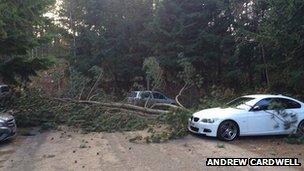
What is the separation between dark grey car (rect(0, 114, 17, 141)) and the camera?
44.3 feet

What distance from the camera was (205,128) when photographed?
1390 centimetres

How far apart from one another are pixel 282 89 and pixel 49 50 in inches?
1446

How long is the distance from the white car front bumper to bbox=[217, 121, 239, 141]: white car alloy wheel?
0.53 ft

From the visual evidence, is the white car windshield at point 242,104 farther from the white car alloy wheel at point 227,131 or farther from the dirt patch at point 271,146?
the dirt patch at point 271,146

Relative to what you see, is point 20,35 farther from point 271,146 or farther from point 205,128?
point 271,146

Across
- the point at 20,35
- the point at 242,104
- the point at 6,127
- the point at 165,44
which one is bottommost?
the point at 6,127

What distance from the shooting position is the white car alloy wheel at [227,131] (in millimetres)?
13695

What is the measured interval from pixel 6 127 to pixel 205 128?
6.48 meters

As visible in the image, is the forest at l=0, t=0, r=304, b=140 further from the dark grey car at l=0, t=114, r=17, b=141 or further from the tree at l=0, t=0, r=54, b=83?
the dark grey car at l=0, t=114, r=17, b=141

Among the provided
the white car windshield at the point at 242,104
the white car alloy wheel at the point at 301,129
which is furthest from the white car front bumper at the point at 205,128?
the white car alloy wheel at the point at 301,129

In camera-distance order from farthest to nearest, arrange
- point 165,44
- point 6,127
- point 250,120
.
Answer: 1. point 165,44
2. point 250,120
3. point 6,127

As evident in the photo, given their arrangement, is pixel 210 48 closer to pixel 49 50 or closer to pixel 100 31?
pixel 100 31

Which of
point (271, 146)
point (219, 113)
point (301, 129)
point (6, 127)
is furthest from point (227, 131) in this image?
point (6, 127)

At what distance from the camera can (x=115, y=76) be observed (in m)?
37.3
